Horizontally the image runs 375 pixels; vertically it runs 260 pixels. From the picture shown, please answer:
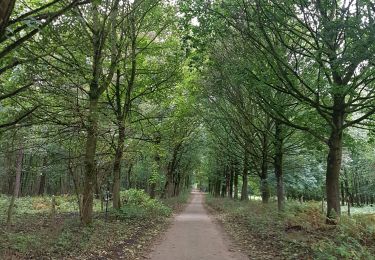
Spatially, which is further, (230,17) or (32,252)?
(230,17)

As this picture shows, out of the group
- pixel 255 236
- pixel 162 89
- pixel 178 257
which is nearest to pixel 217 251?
pixel 178 257

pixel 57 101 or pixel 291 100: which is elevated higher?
pixel 291 100

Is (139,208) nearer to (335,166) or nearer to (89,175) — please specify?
Answer: (89,175)

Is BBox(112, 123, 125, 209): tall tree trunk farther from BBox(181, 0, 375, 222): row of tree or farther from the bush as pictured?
BBox(181, 0, 375, 222): row of tree

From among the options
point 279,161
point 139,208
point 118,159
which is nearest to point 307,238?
point 118,159

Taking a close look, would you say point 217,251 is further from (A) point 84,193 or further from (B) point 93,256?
(A) point 84,193

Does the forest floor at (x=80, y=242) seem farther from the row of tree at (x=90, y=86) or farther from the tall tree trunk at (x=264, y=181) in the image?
the tall tree trunk at (x=264, y=181)

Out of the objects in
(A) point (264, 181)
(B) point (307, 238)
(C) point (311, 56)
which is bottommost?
(B) point (307, 238)

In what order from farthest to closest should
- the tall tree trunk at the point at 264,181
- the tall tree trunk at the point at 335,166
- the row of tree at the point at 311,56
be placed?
1. the tall tree trunk at the point at 264,181
2. the tall tree trunk at the point at 335,166
3. the row of tree at the point at 311,56

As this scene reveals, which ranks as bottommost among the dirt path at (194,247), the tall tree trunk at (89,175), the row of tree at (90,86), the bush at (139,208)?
the dirt path at (194,247)

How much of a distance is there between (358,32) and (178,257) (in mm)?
7306

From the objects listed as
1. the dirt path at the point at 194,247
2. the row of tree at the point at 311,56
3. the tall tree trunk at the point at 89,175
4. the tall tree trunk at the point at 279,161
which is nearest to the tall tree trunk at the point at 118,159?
the tall tree trunk at the point at 89,175

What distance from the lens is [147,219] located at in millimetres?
17156

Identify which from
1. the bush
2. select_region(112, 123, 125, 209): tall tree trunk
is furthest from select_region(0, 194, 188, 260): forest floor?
select_region(112, 123, 125, 209): tall tree trunk
